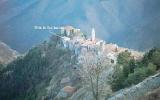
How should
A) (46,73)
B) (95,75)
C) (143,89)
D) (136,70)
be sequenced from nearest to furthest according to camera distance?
(143,89) → (95,75) → (136,70) → (46,73)

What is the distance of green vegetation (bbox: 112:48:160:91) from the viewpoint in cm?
4841

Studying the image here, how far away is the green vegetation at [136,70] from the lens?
159ft

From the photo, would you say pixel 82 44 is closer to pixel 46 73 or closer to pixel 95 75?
pixel 46 73

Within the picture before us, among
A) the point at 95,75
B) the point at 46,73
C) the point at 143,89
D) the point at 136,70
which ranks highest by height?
the point at 46,73

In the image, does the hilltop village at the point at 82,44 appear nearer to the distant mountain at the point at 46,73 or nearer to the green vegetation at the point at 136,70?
the distant mountain at the point at 46,73

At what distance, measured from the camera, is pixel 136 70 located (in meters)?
51.0

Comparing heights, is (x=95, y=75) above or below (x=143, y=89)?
above

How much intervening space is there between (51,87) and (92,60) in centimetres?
5527

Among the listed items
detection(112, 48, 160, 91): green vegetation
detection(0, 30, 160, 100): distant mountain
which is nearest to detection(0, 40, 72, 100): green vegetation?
detection(0, 30, 160, 100): distant mountain

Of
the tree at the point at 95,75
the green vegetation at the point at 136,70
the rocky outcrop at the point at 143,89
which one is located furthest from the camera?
the green vegetation at the point at 136,70

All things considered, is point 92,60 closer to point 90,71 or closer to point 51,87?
point 90,71

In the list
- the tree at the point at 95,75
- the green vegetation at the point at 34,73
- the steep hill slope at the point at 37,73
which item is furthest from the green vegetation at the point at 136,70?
the green vegetation at the point at 34,73

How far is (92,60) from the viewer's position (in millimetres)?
50625

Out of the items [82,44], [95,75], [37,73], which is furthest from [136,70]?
[37,73]
